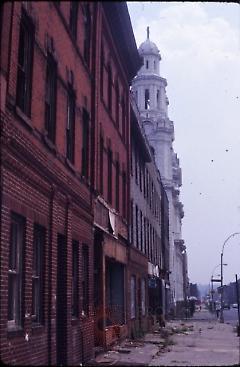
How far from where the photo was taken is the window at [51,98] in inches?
487

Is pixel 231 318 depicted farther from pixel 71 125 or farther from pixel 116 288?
pixel 71 125

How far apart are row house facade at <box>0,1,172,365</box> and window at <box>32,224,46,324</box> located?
0.07 ft

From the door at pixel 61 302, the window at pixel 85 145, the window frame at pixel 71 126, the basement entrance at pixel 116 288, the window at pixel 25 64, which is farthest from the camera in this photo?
the basement entrance at pixel 116 288

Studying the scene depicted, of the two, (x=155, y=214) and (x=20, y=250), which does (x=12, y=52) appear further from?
(x=155, y=214)

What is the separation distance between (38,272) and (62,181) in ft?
7.71

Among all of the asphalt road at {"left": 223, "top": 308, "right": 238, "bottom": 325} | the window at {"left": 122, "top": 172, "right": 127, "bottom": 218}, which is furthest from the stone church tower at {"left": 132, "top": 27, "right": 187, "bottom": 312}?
the window at {"left": 122, "top": 172, "right": 127, "bottom": 218}

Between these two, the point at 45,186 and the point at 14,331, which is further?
the point at 45,186

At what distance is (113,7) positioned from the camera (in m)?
18.8

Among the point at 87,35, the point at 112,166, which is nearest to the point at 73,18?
the point at 87,35

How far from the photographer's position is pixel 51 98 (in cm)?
1266

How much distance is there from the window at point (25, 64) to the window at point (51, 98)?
4.39 ft

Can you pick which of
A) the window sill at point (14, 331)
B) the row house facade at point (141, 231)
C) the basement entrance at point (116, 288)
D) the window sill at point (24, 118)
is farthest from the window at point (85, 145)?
the row house facade at point (141, 231)

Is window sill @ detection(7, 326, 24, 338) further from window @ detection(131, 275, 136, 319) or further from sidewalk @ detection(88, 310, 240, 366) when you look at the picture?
window @ detection(131, 275, 136, 319)

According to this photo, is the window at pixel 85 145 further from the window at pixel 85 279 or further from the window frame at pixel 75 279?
the window frame at pixel 75 279
